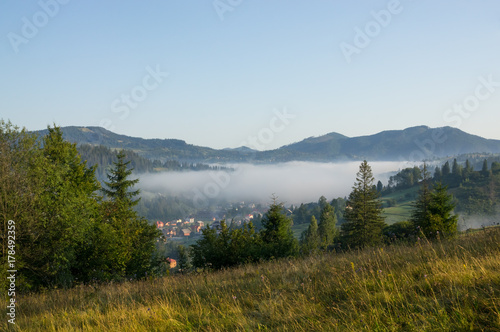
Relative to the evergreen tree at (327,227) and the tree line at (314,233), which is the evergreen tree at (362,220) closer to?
the tree line at (314,233)

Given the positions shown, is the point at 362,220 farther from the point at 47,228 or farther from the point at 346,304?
the point at 346,304

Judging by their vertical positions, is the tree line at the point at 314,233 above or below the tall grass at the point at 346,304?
below

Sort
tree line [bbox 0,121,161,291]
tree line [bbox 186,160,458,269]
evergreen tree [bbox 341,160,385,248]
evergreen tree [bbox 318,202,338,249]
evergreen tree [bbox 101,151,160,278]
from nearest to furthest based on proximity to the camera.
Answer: tree line [bbox 0,121,161,291], tree line [bbox 186,160,458,269], evergreen tree [bbox 101,151,160,278], evergreen tree [bbox 341,160,385,248], evergreen tree [bbox 318,202,338,249]

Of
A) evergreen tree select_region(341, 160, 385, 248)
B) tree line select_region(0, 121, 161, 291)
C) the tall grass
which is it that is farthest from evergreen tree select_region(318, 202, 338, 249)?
the tall grass

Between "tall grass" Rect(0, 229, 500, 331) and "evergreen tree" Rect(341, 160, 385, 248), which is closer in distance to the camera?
"tall grass" Rect(0, 229, 500, 331)

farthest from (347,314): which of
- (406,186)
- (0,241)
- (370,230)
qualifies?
(406,186)

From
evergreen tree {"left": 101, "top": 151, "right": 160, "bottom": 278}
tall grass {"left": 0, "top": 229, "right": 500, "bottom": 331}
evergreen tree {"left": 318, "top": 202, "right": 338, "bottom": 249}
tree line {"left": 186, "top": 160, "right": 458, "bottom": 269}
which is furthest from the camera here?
evergreen tree {"left": 318, "top": 202, "right": 338, "bottom": 249}

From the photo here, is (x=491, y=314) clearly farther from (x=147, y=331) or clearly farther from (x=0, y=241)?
(x=0, y=241)

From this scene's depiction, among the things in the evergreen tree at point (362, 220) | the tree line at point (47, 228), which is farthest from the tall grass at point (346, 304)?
the evergreen tree at point (362, 220)

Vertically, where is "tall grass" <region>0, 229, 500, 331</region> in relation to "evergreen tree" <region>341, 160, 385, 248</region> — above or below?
above

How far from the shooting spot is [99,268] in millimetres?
24406

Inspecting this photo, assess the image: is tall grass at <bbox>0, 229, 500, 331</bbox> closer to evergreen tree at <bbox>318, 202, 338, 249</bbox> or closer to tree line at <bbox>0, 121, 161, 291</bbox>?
tree line at <bbox>0, 121, 161, 291</bbox>

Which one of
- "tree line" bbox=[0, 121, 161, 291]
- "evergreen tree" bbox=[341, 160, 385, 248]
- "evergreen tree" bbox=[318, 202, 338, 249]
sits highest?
"tree line" bbox=[0, 121, 161, 291]

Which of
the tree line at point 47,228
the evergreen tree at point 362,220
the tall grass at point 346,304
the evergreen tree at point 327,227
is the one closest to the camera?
the tall grass at point 346,304
